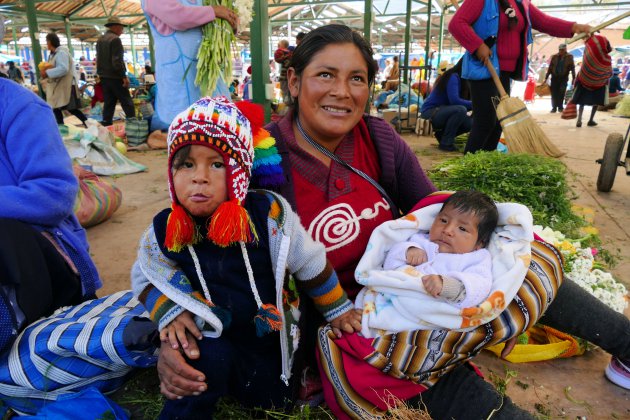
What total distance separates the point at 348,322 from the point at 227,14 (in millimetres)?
2698

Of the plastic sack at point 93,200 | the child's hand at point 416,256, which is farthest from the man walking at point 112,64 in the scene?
the child's hand at point 416,256

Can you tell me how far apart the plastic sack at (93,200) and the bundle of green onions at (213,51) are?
1075 mm

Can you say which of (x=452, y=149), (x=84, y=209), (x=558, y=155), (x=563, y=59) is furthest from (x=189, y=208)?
(x=563, y=59)

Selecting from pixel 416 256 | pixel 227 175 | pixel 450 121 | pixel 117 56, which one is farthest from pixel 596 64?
pixel 227 175

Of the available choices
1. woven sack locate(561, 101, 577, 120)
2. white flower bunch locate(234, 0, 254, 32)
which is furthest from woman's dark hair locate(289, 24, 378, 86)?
woven sack locate(561, 101, 577, 120)

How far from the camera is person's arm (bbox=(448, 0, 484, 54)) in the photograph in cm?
358

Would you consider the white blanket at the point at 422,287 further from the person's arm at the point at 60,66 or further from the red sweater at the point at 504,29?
the person's arm at the point at 60,66

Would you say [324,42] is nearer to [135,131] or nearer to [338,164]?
[338,164]

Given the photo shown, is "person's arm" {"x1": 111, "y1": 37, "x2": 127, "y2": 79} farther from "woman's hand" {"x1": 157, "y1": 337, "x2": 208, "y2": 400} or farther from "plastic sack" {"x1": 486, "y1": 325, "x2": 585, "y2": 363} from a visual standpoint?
Answer: "plastic sack" {"x1": 486, "y1": 325, "x2": 585, "y2": 363}

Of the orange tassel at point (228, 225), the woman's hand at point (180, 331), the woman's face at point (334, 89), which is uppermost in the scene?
the woman's face at point (334, 89)

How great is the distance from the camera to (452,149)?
6535 millimetres

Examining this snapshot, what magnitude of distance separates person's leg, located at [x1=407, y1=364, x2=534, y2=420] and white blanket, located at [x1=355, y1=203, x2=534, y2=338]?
0.64ft

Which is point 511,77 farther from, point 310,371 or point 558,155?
point 310,371

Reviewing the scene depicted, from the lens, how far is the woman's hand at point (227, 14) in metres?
Result: 3.30
